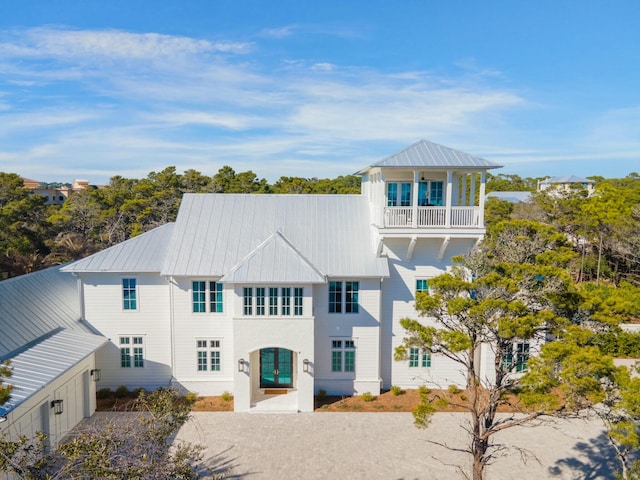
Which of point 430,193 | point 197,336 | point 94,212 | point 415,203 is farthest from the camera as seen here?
point 94,212

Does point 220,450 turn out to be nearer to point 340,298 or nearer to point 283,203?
point 340,298

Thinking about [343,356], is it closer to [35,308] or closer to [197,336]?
[197,336]

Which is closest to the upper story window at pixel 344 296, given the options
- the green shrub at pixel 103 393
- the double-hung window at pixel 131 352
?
the double-hung window at pixel 131 352

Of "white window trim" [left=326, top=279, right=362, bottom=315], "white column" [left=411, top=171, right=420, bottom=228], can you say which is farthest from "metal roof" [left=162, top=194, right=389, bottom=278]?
"white column" [left=411, top=171, right=420, bottom=228]

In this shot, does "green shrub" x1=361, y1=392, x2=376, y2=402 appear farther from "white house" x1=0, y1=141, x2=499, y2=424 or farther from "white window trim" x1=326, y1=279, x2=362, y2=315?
"white window trim" x1=326, y1=279, x2=362, y2=315

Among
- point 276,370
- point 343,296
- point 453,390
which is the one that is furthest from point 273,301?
point 453,390

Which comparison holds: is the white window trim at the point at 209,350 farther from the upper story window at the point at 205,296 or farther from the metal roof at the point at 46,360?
the metal roof at the point at 46,360
